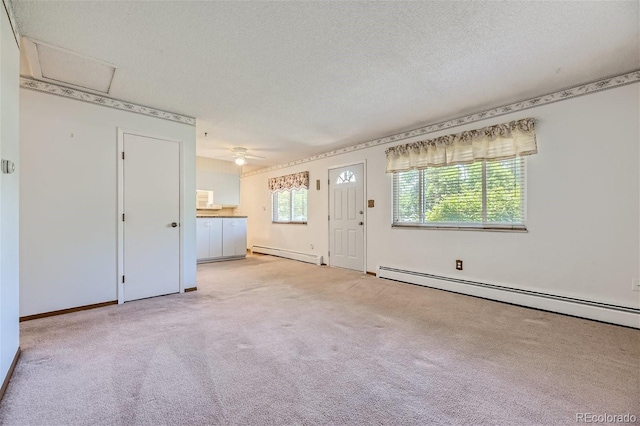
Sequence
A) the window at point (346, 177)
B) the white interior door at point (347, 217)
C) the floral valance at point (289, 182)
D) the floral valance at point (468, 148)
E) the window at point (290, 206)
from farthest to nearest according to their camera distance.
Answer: the window at point (290, 206), the floral valance at point (289, 182), the window at point (346, 177), the white interior door at point (347, 217), the floral valance at point (468, 148)

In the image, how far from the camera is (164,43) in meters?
2.14

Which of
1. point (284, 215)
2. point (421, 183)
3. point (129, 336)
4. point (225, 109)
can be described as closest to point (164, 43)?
point (225, 109)

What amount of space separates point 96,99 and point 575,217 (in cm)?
509

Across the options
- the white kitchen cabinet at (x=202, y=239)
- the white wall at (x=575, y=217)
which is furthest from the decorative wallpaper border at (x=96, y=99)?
the white wall at (x=575, y=217)

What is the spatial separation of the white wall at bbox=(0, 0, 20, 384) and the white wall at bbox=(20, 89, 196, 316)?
3.34 ft

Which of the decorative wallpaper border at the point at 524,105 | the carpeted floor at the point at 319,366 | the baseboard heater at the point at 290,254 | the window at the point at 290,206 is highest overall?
the decorative wallpaper border at the point at 524,105

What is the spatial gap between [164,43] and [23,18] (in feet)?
2.68

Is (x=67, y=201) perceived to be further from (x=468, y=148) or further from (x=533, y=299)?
(x=533, y=299)

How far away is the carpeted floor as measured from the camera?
1481mm

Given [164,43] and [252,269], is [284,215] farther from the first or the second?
[164,43]

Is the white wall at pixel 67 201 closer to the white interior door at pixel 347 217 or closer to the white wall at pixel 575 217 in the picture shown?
the white interior door at pixel 347 217

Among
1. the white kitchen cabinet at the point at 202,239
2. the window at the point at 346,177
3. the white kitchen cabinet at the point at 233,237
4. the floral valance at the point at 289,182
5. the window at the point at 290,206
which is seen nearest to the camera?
the window at the point at 346,177

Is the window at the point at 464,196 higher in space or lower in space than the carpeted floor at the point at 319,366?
higher

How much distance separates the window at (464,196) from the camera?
3.30 meters
